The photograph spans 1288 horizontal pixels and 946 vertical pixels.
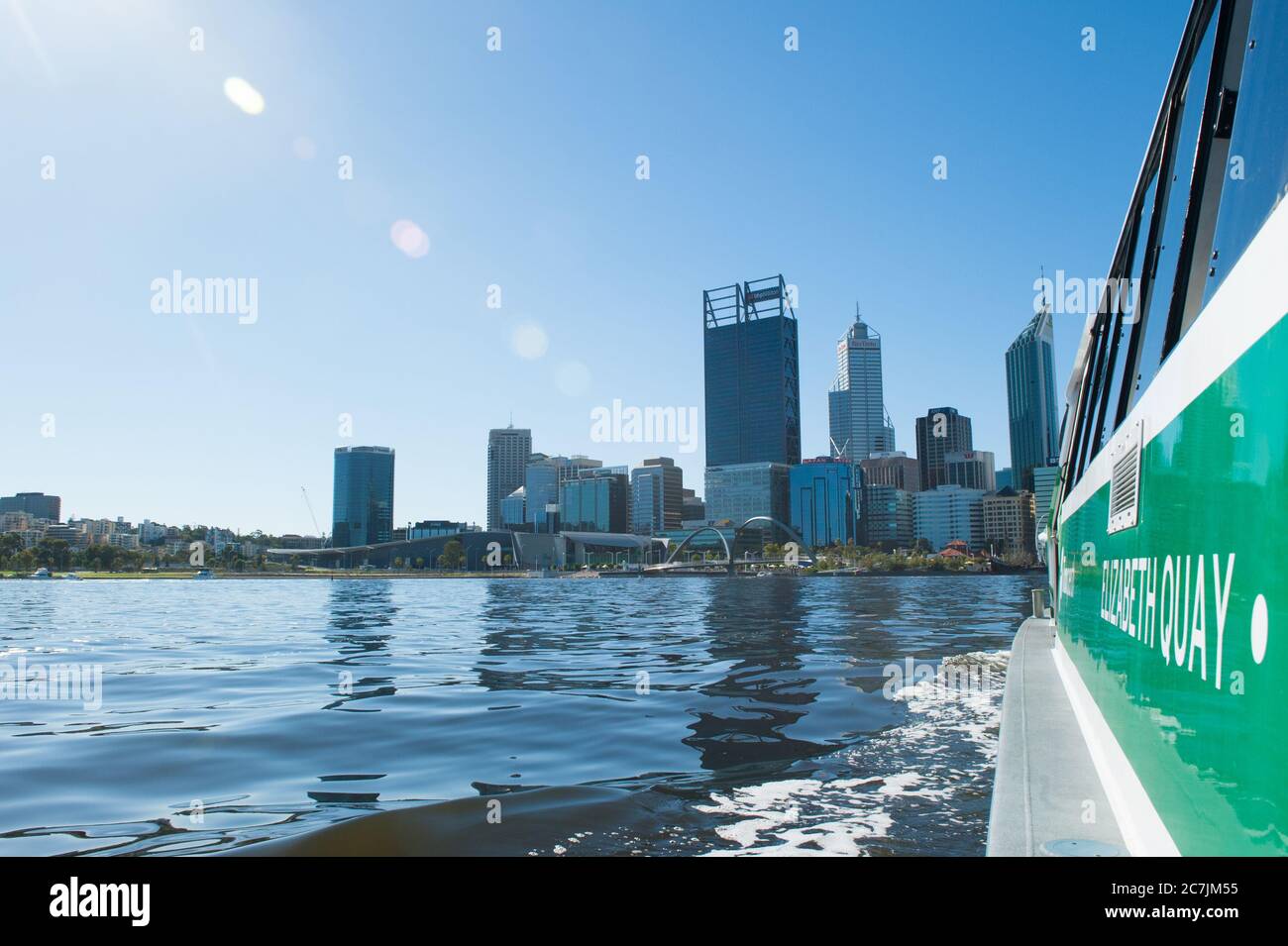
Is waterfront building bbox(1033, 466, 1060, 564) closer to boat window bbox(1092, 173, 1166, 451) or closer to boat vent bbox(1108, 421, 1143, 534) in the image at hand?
boat window bbox(1092, 173, 1166, 451)

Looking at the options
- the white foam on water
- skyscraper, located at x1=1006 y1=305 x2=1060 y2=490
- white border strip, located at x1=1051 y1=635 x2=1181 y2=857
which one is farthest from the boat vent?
skyscraper, located at x1=1006 y1=305 x2=1060 y2=490

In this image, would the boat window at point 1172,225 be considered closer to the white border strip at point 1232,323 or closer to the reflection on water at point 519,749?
the white border strip at point 1232,323

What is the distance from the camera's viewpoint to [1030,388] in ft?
514

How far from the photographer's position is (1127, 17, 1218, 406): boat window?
3.96m

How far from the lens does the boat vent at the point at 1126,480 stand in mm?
4105

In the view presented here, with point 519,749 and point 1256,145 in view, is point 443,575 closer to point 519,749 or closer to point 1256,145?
point 519,749

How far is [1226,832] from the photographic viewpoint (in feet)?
8.04

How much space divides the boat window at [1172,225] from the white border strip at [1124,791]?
1995 mm

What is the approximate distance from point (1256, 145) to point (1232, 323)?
3.08 ft

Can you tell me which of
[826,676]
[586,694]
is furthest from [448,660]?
[826,676]

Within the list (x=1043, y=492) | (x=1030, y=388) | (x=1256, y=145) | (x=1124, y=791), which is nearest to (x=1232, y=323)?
(x=1256, y=145)
